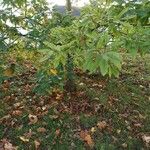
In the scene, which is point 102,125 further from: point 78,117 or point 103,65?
point 103,65

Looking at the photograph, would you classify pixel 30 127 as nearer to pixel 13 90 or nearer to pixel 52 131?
pixel 52 131

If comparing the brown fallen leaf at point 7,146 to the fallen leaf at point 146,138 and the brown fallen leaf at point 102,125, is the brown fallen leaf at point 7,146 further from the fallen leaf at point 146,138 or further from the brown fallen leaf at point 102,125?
the fallen leaf at point 146,138

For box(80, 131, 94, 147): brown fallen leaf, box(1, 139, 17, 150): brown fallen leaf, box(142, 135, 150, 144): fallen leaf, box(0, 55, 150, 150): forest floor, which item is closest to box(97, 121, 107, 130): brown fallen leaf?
box(0, 55, 150, 150): forest floor

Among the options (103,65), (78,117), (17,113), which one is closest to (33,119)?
(17,113)

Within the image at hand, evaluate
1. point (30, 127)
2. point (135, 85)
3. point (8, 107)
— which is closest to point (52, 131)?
point (30, 127)

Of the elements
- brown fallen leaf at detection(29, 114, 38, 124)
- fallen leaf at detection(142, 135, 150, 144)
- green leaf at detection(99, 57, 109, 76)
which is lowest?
fallen leaf at detection(142, 135, 150, 144)

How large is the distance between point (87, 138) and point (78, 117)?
0.66m

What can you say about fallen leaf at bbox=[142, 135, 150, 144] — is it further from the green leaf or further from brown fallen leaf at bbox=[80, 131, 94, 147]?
the green leaf

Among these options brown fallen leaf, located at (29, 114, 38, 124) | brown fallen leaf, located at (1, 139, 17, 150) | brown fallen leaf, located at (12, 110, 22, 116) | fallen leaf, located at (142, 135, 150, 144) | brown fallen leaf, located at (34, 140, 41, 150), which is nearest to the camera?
brown fallen leaf, located at (1, 139, 17, 150)

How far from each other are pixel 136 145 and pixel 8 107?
2591 mm

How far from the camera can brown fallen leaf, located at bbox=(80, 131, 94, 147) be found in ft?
20.5

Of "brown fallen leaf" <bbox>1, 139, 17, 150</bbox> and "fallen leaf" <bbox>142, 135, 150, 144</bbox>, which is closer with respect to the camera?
"brown fallen leaf" <bbox>1, 139, 17, 150</bbox>

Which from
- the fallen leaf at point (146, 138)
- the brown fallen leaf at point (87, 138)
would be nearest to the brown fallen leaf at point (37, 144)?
the brown fallen leaf at point (87, 138)

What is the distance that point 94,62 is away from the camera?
2.89m
